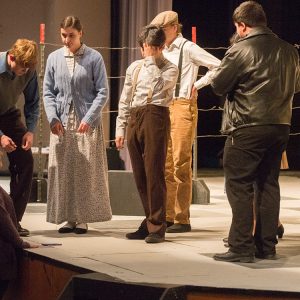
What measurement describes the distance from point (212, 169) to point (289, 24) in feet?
6.54

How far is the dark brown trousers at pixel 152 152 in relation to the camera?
17.1 feet

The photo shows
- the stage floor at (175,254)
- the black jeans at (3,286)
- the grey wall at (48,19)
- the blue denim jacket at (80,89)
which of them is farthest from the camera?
the grey wall at (48,19)

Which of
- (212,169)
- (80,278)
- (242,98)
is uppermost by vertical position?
(242,98)

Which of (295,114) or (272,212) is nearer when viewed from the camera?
(272,212)

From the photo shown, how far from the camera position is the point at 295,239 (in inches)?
212

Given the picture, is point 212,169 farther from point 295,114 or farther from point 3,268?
point 3,268

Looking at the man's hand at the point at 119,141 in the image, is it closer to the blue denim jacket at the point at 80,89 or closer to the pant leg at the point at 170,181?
the blue denim jacket at the point at 80,89

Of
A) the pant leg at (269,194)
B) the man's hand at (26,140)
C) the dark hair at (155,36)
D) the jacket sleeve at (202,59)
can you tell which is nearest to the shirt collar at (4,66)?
the man's hand at (26,140)

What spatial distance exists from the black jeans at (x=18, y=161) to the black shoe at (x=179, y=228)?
2.81 feet

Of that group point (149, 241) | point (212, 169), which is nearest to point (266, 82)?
point (149, 241)

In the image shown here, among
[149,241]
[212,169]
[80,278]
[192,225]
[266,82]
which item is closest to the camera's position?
[80,278]

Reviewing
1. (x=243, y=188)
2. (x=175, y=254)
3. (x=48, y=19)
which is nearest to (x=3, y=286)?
(x=175, y=254)

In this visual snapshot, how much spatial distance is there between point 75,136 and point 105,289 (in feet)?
5.85

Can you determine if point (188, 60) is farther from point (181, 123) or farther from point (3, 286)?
point (3, 286)
